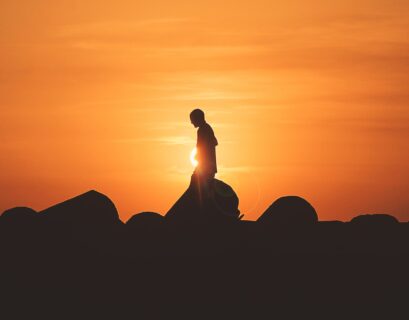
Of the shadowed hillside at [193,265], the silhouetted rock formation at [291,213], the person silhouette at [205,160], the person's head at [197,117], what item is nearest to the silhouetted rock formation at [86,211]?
the shadowed hillside at [193,265]

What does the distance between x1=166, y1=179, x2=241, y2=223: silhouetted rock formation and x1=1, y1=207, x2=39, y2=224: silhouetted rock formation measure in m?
2.99

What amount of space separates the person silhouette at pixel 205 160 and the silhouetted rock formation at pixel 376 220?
3402 millimetres

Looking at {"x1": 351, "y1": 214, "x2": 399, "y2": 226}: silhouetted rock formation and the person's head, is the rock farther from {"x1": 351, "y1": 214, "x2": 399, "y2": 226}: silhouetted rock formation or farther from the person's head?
{"x1": 351, "y1": 214, "x2": 399, "y2": 226}: silhouetted rock formation

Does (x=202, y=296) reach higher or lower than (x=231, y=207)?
lower

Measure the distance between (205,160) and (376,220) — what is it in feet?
13.2

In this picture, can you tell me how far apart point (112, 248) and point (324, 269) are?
15.0ft

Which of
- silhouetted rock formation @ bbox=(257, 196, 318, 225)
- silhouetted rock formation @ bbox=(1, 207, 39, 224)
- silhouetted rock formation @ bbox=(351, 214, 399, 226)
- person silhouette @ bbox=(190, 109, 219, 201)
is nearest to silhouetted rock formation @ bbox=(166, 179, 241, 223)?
person silhouette @ bbox=(190, 109, 219, 201)

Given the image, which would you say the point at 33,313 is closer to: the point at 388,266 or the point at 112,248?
the point at 112,248

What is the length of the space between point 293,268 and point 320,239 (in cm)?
113

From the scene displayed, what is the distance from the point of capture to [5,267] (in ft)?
90.8

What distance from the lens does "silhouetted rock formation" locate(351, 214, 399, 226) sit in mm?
28750

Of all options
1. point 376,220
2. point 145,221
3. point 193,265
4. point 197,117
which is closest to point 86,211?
point 145,221

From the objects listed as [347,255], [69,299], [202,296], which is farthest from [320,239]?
[69,299]

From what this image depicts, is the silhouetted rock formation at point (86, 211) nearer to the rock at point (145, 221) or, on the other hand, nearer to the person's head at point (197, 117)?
the rock at point (145, 221)
